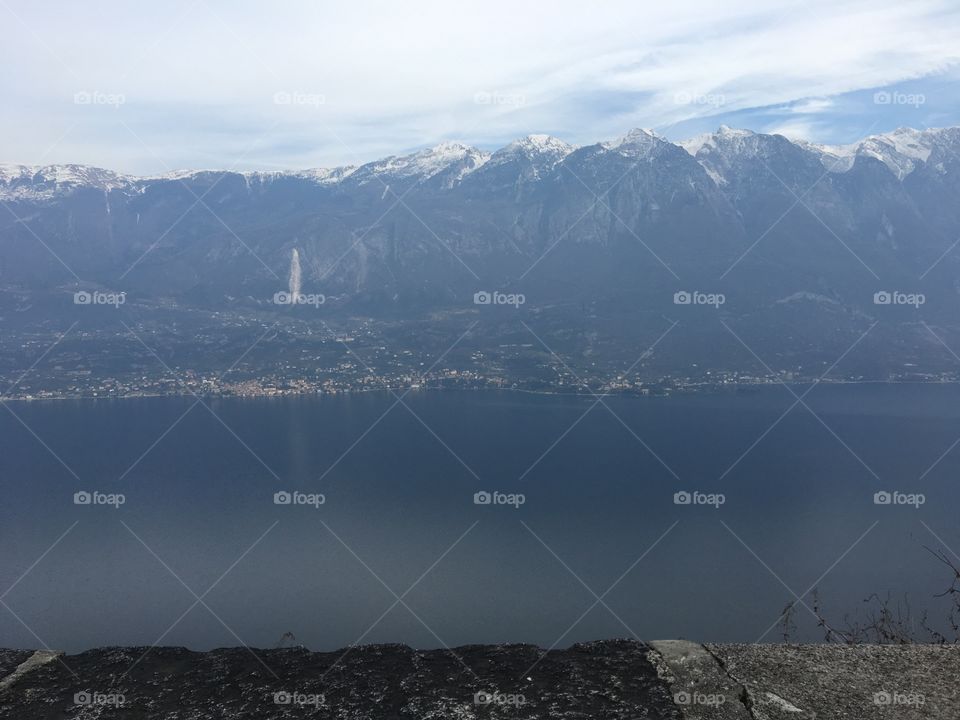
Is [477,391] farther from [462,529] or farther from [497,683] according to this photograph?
[497,683]

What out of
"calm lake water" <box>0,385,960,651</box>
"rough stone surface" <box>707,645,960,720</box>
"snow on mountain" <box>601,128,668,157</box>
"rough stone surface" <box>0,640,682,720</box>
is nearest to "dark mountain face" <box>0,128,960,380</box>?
"snow on mountain" <box>601,128,668,157</box>

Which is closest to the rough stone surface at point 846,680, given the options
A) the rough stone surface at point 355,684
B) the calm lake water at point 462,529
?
the rough stone surface at point 355,684

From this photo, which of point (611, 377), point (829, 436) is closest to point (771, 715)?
point (829, 436)

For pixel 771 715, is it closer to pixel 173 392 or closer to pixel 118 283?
pixel 173 392

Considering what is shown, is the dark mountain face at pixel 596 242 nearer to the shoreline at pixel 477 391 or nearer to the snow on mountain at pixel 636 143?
the snow on mountain at pixel 636 143

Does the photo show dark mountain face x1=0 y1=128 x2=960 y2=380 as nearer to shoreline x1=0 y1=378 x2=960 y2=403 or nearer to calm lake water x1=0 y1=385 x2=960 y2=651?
shoreline x1=0 y1=378 x2=960 y2=403

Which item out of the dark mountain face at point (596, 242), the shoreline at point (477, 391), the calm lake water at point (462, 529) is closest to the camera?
the calm lake water at point (462, 529)

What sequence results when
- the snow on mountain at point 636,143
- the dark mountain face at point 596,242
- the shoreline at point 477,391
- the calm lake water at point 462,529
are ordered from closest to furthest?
the calm lake water at point 462,529
the shoreline at point 477,391
the dark mountain face at point 596,242
the snow on mountain at point 636,143
